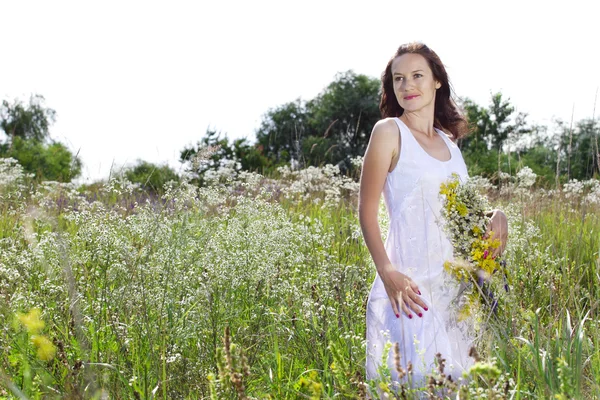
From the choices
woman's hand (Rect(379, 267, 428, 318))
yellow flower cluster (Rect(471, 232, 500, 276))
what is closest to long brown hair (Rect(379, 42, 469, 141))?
yellow flower cluster (Rect(471, 232, 500, 276))

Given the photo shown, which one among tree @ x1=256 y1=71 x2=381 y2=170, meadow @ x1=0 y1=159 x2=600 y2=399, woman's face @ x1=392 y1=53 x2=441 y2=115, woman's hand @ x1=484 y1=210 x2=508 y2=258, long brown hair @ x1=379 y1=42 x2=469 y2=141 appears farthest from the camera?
tree @ x1=256 y1=71 x2=381 y2=170

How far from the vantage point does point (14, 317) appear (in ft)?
10.6

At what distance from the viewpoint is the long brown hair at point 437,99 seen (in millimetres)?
3225

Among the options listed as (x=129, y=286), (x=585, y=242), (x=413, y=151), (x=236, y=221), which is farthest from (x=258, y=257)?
(x=585, y=242)

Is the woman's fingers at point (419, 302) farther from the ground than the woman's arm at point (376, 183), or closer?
closer

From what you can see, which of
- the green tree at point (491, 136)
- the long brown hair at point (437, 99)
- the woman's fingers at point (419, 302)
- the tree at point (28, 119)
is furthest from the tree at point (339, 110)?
the woman's fingers at point (419, 302)

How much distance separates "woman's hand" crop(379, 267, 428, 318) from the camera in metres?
2.59

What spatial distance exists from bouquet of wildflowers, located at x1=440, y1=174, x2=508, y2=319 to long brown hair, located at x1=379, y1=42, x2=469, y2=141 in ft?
2.59

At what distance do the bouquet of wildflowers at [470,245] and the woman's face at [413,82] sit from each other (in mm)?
568

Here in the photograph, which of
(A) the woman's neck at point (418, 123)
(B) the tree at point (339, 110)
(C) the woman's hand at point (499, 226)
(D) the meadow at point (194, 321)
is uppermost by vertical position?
(B) the tree at point (339, 110)

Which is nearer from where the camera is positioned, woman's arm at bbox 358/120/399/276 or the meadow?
the meadow

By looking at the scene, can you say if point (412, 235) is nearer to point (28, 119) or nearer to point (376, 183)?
point (376, 183)

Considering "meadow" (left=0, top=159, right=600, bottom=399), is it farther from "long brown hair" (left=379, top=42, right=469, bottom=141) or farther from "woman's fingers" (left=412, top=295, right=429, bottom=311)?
"long brown hair" (left=379, top=42, right=469, bottom=141)

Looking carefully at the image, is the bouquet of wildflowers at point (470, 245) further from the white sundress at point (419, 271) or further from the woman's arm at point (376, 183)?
the woman's arm at point (376, 183)
